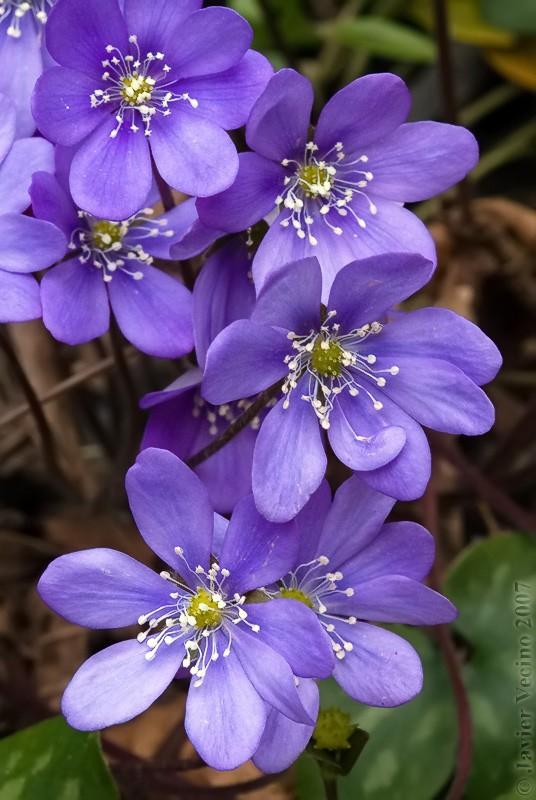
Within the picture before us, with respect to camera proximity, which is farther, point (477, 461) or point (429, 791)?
point (477, 461)

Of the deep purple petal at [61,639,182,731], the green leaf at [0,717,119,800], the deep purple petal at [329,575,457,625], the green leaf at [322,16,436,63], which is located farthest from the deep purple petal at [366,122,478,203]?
the green leaf at [322,16,436,63]

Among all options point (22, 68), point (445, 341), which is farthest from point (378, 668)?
point (22, 68)

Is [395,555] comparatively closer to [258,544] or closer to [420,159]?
[258,544]

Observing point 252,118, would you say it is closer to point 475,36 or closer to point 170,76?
point 170,76

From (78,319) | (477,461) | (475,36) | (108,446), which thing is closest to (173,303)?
(78,319)

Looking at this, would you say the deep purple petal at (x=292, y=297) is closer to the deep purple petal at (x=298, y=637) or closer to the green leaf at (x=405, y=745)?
the deep purple petal at (x=298, y=637)
